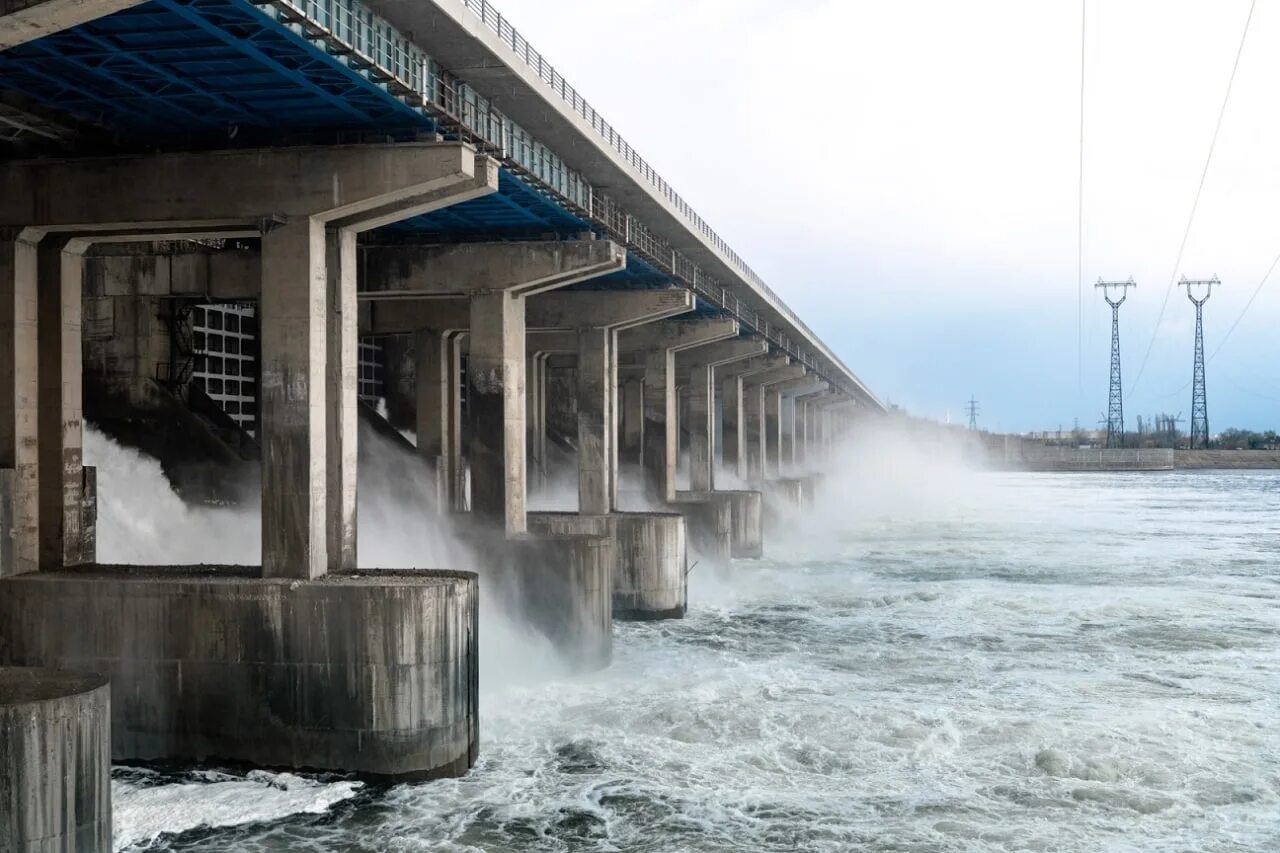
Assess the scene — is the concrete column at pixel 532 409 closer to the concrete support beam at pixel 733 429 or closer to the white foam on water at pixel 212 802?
the concrete support beam at pixel 733 429

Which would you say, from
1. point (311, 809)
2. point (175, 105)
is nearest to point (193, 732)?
point (311, 809)

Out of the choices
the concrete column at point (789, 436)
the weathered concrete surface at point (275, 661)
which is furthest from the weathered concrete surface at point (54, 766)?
the concrete column at point (789, 436)

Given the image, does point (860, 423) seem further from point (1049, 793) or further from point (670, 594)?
point (1049, 793)

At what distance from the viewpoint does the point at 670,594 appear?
117ft

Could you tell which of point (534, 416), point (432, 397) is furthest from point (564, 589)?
point (534, 416)

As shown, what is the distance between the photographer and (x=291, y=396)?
1964 cm

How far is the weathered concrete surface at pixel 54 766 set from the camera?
12352 millimetres

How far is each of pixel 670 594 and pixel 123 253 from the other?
16.4 m

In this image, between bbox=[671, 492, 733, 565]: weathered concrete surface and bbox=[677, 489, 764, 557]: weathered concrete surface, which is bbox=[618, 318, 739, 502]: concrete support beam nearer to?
bbox=[677, 489, 764, 557]: weathered concrete surface

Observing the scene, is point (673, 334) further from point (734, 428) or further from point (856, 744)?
point (856, 744)

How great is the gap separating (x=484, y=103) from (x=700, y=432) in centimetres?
3280

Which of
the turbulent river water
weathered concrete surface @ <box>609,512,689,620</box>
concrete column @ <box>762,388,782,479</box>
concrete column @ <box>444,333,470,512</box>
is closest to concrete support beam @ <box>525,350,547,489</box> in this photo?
concrete column @ <box>444,333,470,512</box>

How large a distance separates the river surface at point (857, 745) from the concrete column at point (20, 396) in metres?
4.14

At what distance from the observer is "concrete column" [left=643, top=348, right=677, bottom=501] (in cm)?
4706
